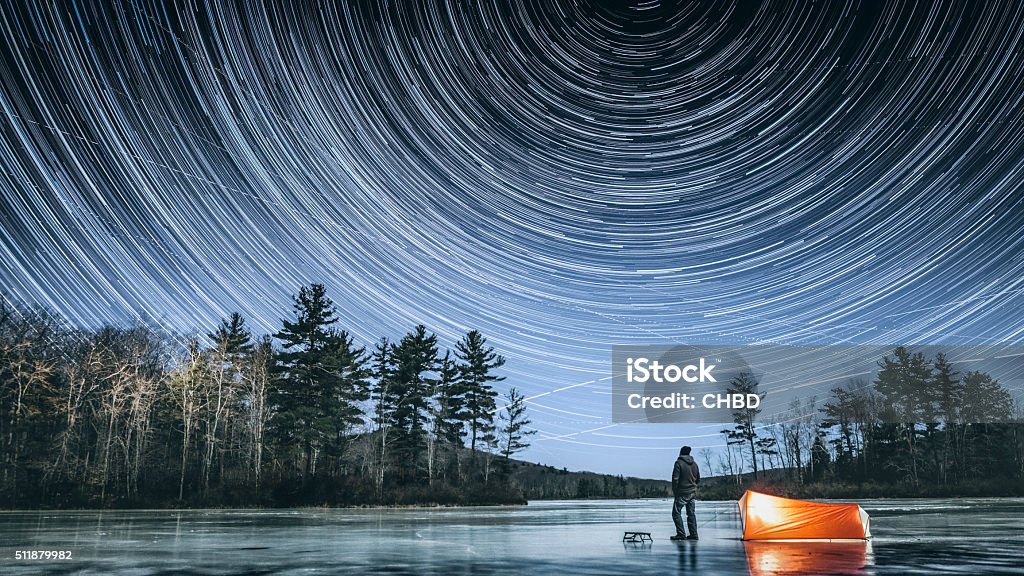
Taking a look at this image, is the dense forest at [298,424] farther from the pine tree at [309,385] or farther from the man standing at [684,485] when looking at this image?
the man standing at [684,485]

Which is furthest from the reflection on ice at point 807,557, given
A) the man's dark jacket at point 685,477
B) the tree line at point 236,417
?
the tree line at point 236,417

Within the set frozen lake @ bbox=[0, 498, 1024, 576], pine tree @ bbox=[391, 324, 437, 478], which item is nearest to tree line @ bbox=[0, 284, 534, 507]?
pine tree @ bbox=[391, 324, 437, 478]

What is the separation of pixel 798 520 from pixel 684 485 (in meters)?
2.66

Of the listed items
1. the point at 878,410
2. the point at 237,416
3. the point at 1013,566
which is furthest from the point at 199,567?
the point at 878,410

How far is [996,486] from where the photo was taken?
6938 cm

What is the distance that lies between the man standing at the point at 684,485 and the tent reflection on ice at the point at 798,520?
1.18 m

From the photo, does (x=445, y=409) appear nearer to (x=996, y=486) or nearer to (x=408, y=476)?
(x=408, y=476)

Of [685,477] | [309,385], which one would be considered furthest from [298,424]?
[685,477]

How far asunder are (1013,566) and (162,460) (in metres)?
71.6

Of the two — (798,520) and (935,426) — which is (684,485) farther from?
(935,426)

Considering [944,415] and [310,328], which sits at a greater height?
[310,328]

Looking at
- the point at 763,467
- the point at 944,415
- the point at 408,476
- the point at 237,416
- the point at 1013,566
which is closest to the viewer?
the point at 1013,566

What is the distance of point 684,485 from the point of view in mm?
18078

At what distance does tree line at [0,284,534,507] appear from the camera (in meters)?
53.2
